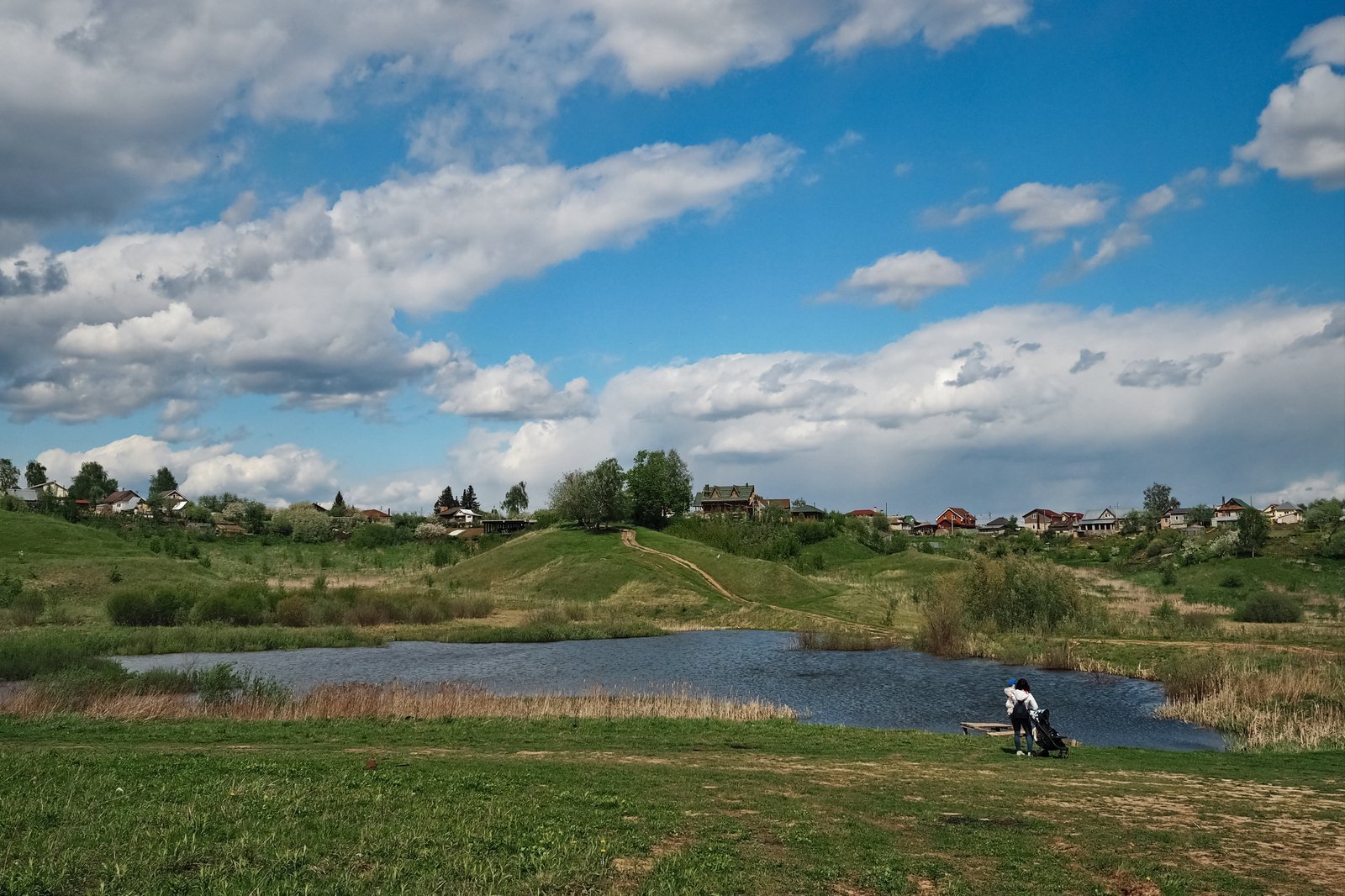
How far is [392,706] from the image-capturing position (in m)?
32.9

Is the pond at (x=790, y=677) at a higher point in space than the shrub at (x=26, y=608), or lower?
lower

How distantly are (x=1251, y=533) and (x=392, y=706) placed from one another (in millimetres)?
114256

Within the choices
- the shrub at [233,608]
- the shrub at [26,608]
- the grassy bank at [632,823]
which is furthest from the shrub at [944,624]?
the shrub at [26,608]

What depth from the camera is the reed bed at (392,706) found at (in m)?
30.7

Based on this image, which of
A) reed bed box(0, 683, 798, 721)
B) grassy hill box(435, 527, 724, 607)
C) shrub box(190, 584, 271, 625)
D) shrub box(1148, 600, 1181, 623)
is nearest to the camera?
reed bed box(0, 683, 798, 721)

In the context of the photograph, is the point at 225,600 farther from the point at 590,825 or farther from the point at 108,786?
the point at 590,825

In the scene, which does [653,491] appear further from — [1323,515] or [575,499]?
[1323,515]

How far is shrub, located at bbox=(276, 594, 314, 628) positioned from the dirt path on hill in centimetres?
4357

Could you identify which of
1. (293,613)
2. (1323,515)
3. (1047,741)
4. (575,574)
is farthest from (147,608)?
(1323,515)

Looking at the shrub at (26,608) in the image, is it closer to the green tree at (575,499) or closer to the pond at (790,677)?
the pond at (790,677)

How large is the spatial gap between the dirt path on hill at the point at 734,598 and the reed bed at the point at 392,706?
128ft

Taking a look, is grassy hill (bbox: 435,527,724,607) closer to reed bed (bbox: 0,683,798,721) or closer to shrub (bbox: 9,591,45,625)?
shrub (bbox: 9,591,45,625)

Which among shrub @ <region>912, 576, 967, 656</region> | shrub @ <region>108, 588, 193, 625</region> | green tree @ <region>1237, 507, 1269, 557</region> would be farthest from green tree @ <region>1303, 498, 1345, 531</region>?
shrub @ <region>108, 588, 193, 625</region>

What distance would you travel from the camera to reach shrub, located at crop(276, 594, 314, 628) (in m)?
74.1
